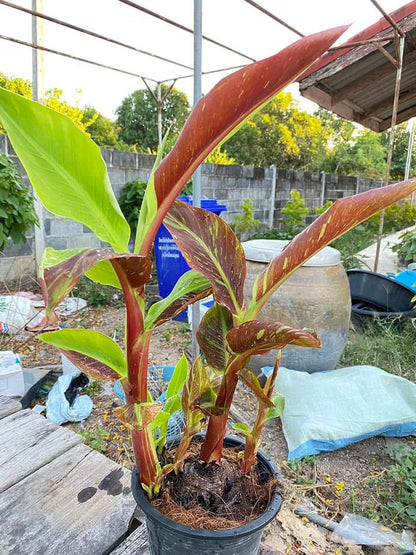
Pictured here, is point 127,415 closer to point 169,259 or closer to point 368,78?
point 169,259

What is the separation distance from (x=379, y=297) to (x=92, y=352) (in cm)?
279

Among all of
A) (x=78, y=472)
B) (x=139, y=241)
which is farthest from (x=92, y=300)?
(x=139, y=241)

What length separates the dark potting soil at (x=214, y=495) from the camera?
2.38ft

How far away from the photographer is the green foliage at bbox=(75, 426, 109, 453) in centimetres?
159

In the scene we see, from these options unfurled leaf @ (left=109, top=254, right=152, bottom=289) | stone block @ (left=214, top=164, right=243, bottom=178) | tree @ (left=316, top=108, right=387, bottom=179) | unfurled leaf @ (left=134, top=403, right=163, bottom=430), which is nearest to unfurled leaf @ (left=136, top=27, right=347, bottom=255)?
unfurled leaf @ (left=109, top=254, right=152, bottom=289)

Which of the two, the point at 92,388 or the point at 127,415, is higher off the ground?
the point at 127,415

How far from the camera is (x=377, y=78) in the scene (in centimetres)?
448

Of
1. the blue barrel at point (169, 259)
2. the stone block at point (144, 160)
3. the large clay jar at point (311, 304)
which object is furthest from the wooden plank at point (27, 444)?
the stone block at point (144, 160)

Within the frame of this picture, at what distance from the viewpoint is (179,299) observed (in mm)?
746

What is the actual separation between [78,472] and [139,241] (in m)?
0.82

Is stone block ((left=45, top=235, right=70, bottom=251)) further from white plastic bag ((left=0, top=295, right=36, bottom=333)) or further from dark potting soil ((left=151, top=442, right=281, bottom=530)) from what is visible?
dark potting soil ((left=151, top=442, right=281, bottom=530))

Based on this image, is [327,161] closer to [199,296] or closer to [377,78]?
[377,78]

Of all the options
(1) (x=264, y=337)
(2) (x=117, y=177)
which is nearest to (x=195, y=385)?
(1) (x=264, y=337)

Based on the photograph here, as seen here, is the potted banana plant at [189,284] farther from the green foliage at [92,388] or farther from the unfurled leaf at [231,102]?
the green foliage at [92,388]
